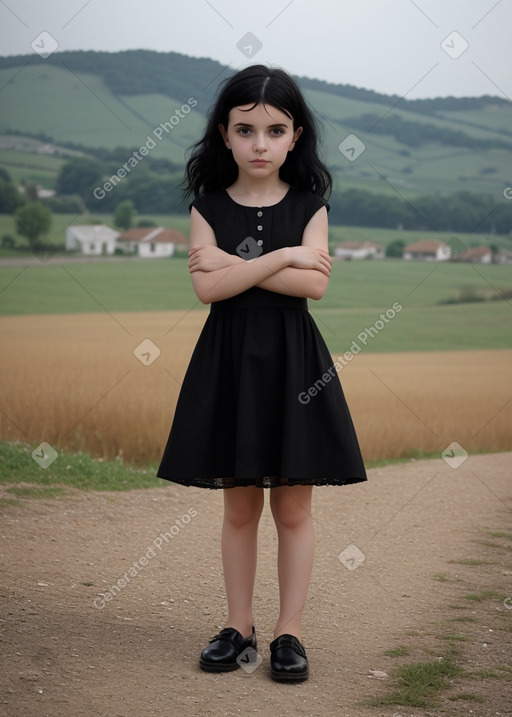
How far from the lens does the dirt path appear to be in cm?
292

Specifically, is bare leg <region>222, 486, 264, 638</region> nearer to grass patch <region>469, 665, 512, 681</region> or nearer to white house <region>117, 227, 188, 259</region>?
grass patch <region>469, 665, 512, 681</region>

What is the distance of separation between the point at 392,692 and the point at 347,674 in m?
0.19

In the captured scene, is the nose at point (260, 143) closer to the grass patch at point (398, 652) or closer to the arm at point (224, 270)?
the arm at point (224, 270)

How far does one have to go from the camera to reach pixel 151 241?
10.6 m

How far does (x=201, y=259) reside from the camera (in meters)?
3.10

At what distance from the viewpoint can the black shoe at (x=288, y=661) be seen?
3041 mm

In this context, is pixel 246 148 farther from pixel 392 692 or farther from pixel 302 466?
pixel 392 692

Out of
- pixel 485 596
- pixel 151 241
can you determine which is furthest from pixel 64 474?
pixel 151 241

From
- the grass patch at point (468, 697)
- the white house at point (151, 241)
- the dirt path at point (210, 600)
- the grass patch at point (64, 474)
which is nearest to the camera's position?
the dirt path at point (210, 600)

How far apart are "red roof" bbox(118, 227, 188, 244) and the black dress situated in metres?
7.59

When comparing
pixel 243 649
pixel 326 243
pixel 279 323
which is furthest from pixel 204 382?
pixel 243 649

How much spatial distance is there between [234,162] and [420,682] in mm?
1893

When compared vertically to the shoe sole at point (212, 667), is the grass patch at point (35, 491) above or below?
above

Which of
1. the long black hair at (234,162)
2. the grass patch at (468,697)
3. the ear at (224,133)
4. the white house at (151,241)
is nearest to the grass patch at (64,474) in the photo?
the long black hair at (234,162)
